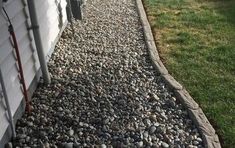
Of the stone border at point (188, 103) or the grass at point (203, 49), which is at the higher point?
the stone border at point (188, 103)

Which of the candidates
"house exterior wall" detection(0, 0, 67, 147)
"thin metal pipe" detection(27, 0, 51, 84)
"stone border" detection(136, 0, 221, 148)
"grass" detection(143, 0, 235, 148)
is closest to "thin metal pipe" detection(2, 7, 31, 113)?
"house exterior wall" detection(0, 0, 67, 147)

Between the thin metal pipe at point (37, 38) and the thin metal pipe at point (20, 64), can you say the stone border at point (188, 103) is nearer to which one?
the thin metal pipe at point (37, 38)

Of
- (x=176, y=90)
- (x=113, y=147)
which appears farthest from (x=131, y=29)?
(x=113, y=147)

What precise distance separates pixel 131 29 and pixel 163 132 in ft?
10.7

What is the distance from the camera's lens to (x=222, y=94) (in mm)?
4445

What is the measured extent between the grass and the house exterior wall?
1.60 metres

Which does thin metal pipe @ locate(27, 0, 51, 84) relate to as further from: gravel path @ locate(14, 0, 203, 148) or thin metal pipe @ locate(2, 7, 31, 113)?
thin metal pipe @ locate(2, 7, 31, 113)

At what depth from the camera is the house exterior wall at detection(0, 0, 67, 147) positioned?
358 cm

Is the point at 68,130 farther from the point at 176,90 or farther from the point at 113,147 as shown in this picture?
the point at 176,90

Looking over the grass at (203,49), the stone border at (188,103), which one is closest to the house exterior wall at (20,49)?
the stone border at (188,103)

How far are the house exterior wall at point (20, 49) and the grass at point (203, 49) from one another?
5.23 ft

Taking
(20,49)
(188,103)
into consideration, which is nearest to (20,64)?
(20,49)

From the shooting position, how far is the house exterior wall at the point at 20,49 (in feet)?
11.8

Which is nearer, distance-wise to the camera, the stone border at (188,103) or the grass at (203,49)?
the stone border at (188,103)
